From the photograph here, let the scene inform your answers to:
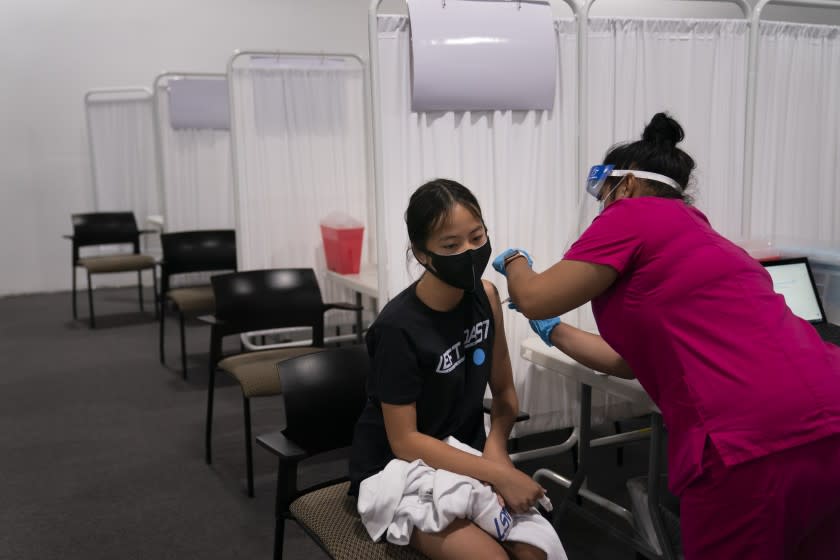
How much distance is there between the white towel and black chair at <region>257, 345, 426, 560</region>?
3.5 inches

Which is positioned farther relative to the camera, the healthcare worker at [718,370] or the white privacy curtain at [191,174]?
the white privacy curtain at [191,174]

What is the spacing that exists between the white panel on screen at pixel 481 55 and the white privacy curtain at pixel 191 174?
3.47 metres

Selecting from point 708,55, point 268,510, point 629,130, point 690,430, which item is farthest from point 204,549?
point 708,55

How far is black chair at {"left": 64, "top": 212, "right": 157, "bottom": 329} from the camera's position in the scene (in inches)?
221

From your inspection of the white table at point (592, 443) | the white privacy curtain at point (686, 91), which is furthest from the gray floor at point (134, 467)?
the white privacy curtain at point (686, 91)

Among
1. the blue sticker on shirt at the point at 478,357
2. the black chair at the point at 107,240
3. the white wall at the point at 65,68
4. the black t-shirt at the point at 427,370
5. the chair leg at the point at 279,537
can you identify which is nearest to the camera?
the black t-shirt at the point at 427,370

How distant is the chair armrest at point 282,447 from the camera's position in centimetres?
171

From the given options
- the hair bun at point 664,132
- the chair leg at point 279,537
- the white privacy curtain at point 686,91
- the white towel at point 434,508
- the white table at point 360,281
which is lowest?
the chair leg at point 279,537

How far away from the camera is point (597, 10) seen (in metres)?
6.56

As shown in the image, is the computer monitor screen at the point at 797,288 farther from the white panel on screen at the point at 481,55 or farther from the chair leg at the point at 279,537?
the chair leg at the point at 279,537

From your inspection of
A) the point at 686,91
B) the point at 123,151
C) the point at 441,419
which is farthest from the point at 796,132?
the point at 123,151

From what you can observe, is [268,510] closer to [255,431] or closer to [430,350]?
[255,431]

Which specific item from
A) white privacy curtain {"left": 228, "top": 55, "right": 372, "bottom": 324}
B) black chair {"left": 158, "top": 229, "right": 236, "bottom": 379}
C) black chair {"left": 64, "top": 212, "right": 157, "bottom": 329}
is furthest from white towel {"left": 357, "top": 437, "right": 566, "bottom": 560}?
black chair {"left": 64, "top": 212, "right": 157, "bottom": 329}

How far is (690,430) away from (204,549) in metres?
1.67
